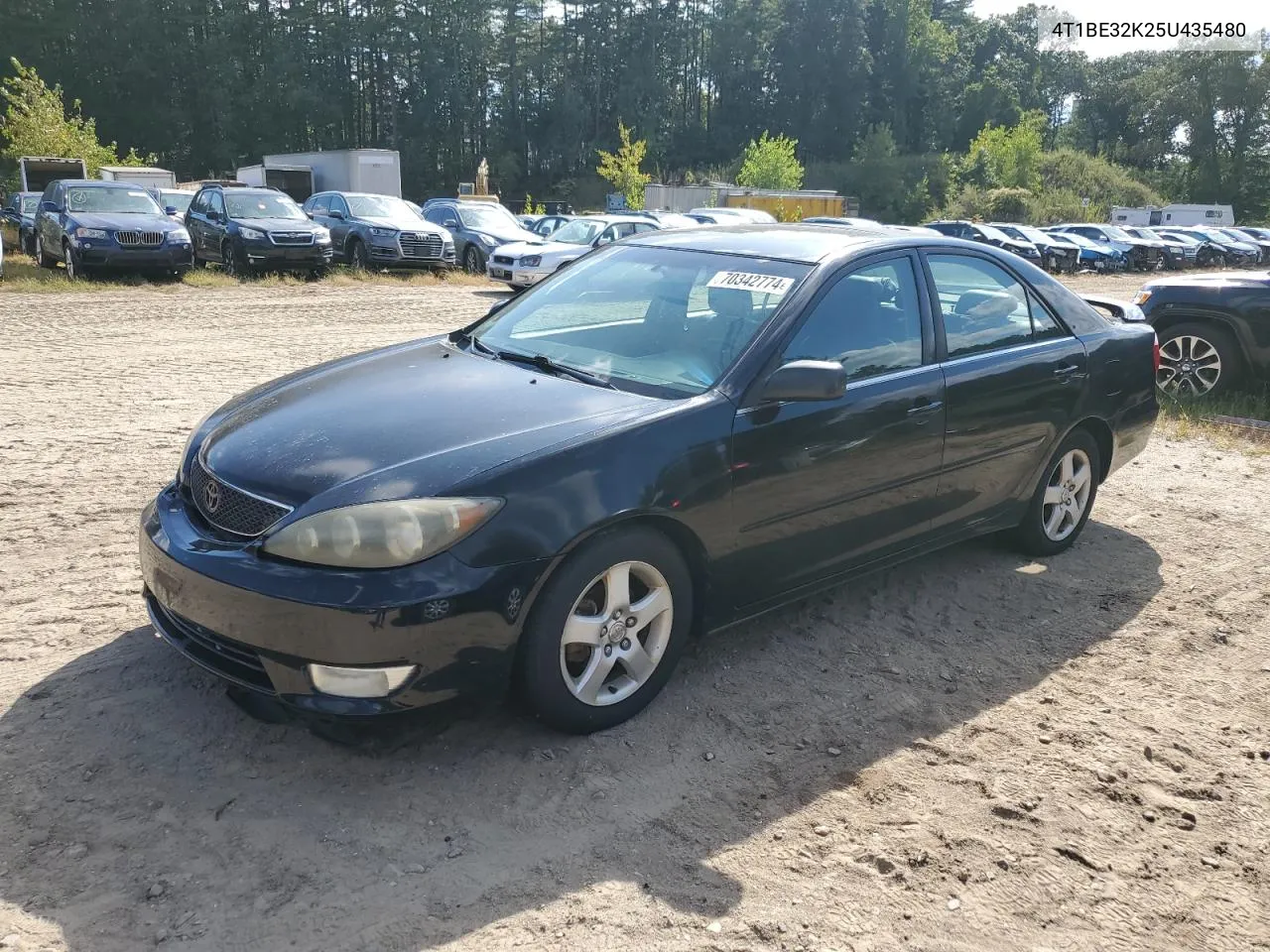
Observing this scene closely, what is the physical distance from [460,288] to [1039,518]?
1619 cm

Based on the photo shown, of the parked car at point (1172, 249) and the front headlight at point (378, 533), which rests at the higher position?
the parked car at point (1172, 249)

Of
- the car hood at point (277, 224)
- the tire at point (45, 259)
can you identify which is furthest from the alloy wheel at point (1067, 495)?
the tire at point (45, 259)

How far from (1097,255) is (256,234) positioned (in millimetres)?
28602

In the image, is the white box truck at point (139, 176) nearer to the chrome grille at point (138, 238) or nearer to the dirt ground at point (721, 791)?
the chrome grille at point (138, 238)

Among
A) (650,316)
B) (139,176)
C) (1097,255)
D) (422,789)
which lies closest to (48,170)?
(139,176)

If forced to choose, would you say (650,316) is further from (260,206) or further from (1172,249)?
(1172,249)

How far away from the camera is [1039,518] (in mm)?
5215

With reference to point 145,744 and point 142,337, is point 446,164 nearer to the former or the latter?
point 142,337

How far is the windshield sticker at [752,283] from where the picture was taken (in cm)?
402

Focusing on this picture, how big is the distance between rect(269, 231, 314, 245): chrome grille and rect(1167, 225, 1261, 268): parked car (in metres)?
35.2

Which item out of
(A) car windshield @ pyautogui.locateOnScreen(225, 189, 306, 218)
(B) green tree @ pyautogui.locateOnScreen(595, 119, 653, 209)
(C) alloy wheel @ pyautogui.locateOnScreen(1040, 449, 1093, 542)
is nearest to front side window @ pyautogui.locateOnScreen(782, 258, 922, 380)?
(C) alloy wheel @ pyautogui.locateOnScreen(1040, 449, 1093, 542)

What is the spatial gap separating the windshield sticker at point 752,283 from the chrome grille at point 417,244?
57.8 ft

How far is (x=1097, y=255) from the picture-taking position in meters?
35.6

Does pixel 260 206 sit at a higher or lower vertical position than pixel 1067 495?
higher
